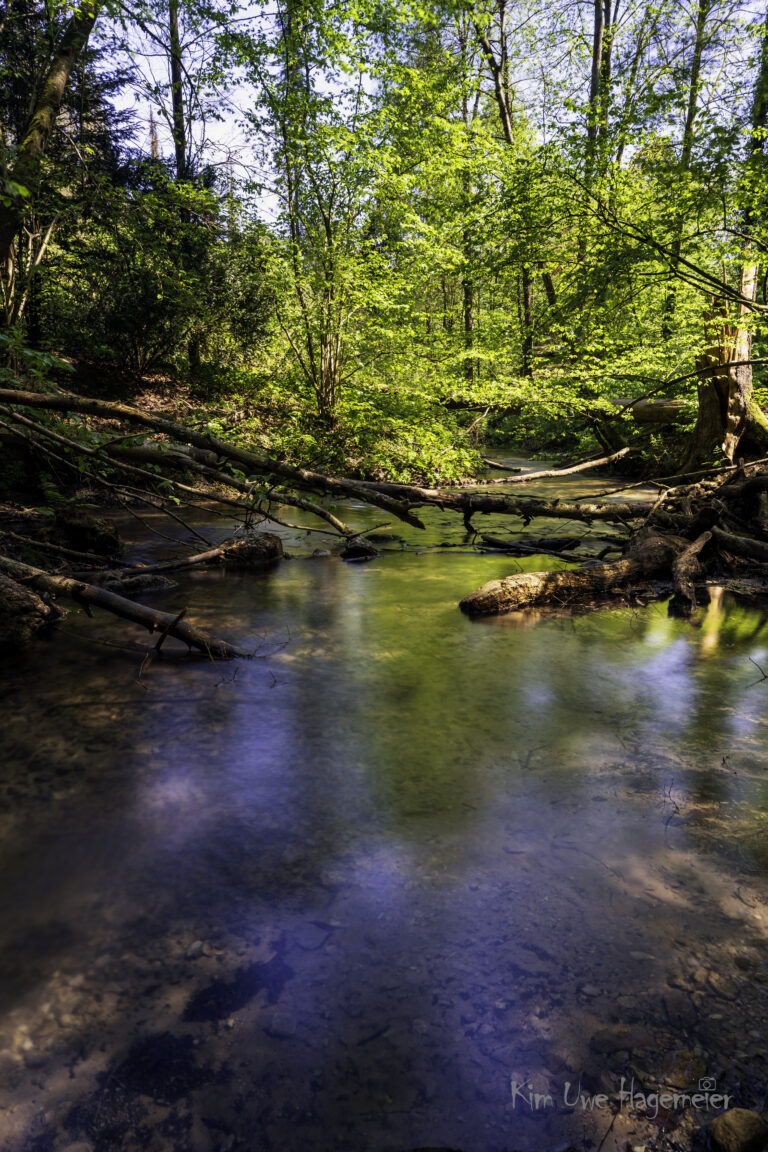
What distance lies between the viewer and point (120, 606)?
4.61 m

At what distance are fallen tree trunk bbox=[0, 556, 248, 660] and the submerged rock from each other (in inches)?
160

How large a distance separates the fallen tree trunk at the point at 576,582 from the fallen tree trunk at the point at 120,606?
9.93 feet

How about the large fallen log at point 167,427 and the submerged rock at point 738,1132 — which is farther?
the large fallen log at point 167,427

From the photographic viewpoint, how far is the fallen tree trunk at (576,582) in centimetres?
677

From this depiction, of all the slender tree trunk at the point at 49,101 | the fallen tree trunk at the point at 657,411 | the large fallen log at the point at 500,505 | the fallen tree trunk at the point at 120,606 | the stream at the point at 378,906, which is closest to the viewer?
the stream at the point at 378,906

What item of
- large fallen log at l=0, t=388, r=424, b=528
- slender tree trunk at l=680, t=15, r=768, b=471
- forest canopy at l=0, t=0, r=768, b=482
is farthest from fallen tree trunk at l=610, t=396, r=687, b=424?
large fallen log at l=0, t=388, r=424, b=528

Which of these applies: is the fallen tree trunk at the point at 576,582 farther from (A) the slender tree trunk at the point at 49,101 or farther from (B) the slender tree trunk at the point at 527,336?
(A) the slender tree trunk at the point at 49,101

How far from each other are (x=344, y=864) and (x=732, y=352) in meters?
11.1

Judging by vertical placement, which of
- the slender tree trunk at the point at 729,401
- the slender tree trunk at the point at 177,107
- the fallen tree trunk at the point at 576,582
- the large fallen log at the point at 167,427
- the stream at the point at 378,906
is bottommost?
the stream at the point at 378,906

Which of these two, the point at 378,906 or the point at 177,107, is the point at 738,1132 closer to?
the point at 378,906

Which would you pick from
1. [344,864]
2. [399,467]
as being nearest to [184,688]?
[344,864]

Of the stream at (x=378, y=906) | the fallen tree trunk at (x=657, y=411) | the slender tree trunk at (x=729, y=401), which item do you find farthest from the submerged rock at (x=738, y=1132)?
the fallen tree trunk at (x=657, y=411)

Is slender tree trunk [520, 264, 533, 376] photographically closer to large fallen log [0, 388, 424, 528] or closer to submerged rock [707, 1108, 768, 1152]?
large fallen log [0, 388, 424, 528]

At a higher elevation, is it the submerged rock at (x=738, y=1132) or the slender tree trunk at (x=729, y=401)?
the slender tree trunk at (x=729, y=401)
